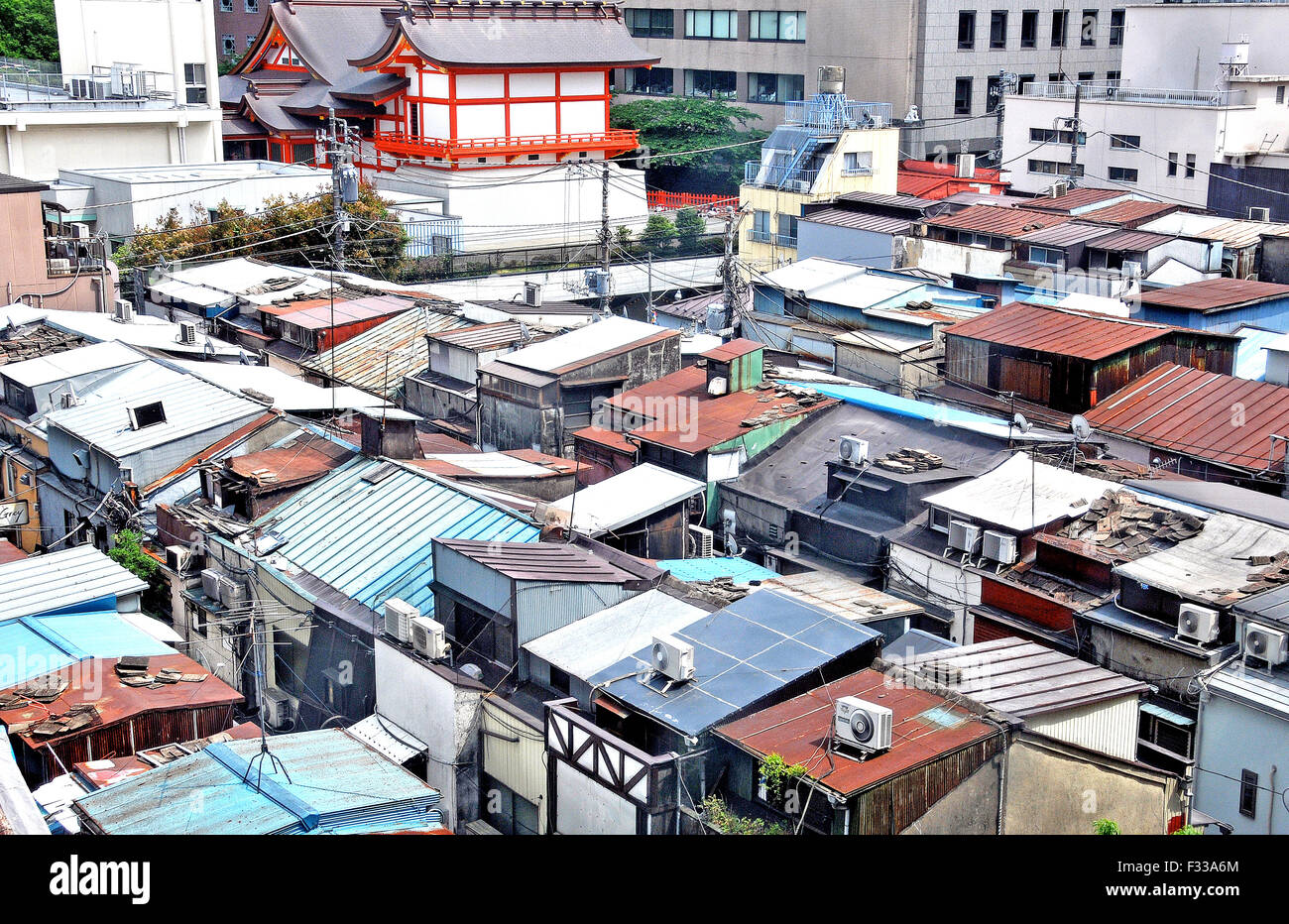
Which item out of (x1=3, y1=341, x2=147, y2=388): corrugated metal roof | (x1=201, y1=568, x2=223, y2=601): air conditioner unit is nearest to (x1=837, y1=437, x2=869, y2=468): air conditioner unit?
(x1=201, y1=568, x2=223, y2=601): air conditioner unit

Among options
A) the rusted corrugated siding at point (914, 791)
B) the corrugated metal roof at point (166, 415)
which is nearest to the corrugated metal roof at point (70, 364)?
the corrugated metal roof at point (166, 415)

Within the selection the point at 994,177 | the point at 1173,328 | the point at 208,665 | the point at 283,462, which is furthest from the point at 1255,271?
the point at 208,665

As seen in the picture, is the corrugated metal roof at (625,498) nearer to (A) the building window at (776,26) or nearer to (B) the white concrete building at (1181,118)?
(B) the white concrete building at (1181,118)

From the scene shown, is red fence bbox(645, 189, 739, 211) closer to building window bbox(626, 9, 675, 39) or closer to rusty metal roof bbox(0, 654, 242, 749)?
building window bbox(626, 9, 675, 39)

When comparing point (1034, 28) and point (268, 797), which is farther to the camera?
point (1034, 28)

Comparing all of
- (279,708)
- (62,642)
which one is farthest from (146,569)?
(279,708)

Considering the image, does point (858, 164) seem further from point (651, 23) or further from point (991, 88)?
point (651, 23)
